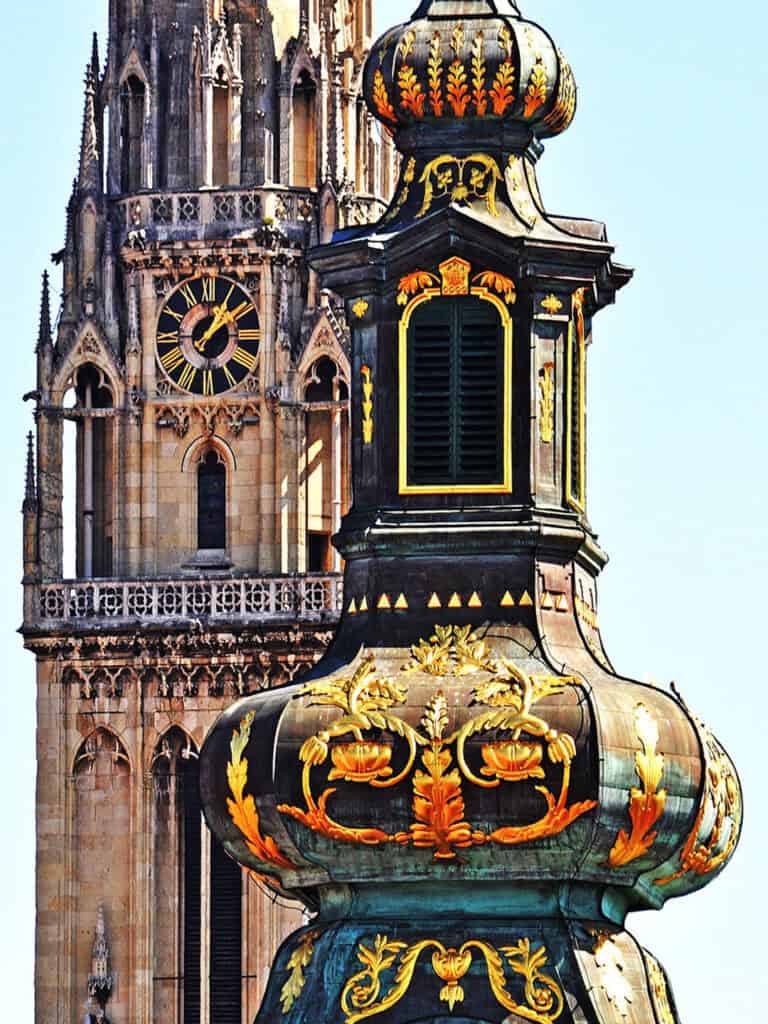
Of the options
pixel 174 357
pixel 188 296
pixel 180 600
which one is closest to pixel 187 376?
pixel 174 357

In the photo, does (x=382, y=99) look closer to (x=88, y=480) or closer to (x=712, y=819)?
(x=712, y=819)

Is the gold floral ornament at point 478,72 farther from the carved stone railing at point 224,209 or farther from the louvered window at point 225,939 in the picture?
the carved stone railing at point 224,209

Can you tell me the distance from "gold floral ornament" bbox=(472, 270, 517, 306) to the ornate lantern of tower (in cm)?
3

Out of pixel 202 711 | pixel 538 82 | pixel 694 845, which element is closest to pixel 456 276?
pixel 538 82

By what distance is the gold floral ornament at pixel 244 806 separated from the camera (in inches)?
1874

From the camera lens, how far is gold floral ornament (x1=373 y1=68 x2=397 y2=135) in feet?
159

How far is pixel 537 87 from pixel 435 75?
877mm

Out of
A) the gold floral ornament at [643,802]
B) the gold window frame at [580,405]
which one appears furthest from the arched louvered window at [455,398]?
the gold floral ornament at [643,802]

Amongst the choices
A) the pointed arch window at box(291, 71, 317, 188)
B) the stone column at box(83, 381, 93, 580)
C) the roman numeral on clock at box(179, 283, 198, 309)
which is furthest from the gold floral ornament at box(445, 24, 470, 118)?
the pointed arch window at box(291, 71, 317, 188)

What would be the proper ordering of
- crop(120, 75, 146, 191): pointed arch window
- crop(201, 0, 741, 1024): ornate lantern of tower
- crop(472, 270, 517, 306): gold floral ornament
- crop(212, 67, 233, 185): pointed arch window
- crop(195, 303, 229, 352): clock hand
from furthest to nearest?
1. crop(120, 75, 146, 191): pointed arch window
2. crop(212, 67, 233, 185): pointed arch window
3. crop(195, 303, 229, 352): clock hand
4. crop(472, 270, 517, 306): gold floral ornament
5. crop(201, 0, 741, 1024): ornate lantern of tower

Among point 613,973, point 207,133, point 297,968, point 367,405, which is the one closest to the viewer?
point 613,973

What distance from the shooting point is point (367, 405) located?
158 ft

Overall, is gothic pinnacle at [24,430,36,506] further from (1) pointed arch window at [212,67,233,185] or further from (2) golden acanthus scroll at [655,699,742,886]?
(2) golden acanthus scroll at [655,699,742,886]

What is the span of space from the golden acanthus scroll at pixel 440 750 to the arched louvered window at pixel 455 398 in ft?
4.80
